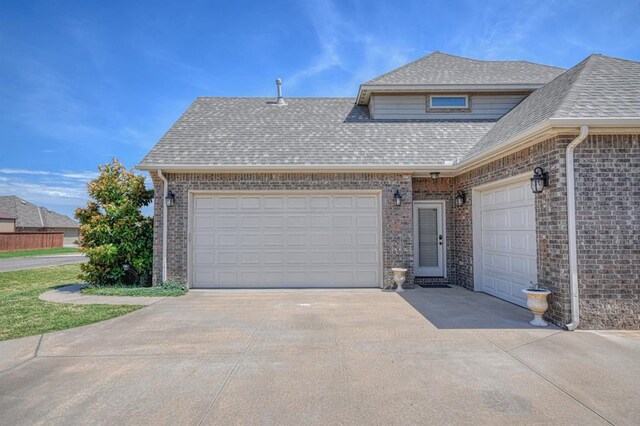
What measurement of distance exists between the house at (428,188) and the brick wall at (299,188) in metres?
0.04

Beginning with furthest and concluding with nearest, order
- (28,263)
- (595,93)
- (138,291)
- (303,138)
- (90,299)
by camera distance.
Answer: (28,263) < (303,138) < (138,291) < (90,299) < (595,93)

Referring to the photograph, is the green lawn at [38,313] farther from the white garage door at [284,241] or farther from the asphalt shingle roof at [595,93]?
the asphalt shingle roof at [595,93]

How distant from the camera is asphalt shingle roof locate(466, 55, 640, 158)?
5426 mm

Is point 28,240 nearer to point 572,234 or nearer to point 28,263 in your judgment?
point 28,263

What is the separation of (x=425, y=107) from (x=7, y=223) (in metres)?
42.5

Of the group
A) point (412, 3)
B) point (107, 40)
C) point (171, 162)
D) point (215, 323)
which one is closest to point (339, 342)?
point (215, 323)

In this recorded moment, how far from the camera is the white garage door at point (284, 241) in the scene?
870 cm

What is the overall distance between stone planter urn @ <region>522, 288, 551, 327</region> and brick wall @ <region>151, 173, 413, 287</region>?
3322 millimetres

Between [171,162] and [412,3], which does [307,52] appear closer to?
[412,3]

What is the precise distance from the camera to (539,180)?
5.62 meters

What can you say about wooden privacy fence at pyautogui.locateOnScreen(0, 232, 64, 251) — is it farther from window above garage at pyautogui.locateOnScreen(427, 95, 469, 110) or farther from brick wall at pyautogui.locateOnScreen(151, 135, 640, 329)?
brick wall at pyautogui.locateOnScreen(151, 135, 640, 329)

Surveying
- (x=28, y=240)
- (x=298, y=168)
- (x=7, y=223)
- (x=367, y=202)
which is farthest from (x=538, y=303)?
(x=7, y=223)

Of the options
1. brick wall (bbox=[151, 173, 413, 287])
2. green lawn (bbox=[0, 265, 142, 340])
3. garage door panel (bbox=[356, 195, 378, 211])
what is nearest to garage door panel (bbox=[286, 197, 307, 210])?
brick wall (bbox=[151, 173, 413, 287])

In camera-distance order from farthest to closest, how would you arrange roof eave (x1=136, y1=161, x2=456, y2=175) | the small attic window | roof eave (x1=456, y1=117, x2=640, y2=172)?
the small attic window < roof eave (x1=136, y1=161, x2=456, y2=175) < roof eave (x1=456, y1=117, x2=640, y2=172)
